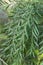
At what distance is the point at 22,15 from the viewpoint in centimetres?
218

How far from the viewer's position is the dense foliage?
6.78ft

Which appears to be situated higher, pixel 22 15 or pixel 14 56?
pixel 22 15

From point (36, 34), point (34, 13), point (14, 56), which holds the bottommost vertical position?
point (14, 56)

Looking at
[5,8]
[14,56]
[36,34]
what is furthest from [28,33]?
[5,8]

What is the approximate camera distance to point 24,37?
2.10 metres

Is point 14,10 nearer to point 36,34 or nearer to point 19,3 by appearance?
point 19,3

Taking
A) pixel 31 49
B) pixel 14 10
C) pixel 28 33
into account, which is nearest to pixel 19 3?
pixel 14 10

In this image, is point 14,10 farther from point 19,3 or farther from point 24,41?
point 24,41

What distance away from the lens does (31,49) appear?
2.06m

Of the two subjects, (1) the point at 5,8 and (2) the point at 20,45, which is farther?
(1) the point at 5,8

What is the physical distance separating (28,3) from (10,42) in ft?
1.25

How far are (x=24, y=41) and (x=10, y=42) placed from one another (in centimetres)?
14

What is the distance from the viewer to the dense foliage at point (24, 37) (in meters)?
2.07

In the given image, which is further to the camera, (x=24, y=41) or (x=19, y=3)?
(x=19, y=3)
